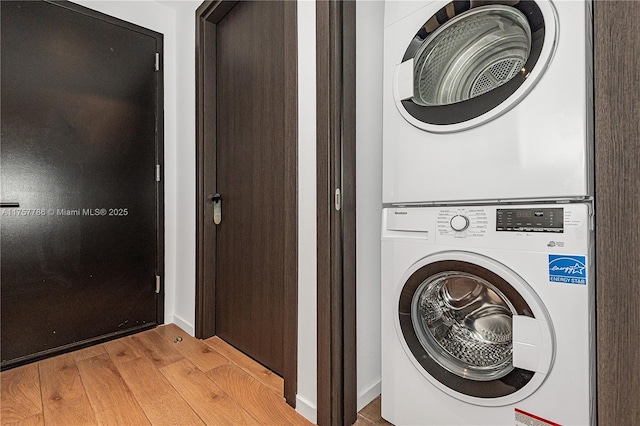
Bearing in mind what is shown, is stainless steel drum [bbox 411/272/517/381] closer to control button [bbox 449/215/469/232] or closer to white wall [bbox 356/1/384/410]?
control button [bbox 449/215/469/232]

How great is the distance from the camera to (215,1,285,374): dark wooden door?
1.59 meters

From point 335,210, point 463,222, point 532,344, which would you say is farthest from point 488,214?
point 335,210

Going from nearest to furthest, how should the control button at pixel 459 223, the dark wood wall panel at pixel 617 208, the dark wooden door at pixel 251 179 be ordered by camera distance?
the dark wood wall panel at pixel 617 208, the control button at pixel 459 223, the dark wooden door at pixel 251 179

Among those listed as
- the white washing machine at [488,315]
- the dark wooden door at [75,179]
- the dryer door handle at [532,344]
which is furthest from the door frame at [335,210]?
the dark wooden door at [75,179]

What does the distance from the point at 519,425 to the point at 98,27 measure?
2714 mm

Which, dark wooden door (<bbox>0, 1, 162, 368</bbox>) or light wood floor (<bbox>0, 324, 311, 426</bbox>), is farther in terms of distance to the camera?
dark wooden door (<bbox>0, 1, 162, 368</bbox>)

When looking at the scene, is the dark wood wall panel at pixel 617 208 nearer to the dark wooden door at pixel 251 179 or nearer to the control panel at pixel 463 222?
the control panel at pixel 463 222

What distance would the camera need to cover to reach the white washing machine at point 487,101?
0.80 meters

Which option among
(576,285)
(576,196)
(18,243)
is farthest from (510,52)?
(18,243)

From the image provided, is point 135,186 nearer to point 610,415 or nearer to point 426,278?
point 426,278

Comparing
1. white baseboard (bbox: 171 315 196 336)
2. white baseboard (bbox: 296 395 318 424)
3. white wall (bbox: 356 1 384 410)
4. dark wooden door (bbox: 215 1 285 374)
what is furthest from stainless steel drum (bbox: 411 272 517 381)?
white baseboard (bbox: 171 315 196 336)

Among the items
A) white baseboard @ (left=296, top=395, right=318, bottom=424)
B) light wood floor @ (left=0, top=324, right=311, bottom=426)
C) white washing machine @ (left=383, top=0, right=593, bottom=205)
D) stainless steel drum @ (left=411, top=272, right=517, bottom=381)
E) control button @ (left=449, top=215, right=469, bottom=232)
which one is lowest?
light wood floor @ (left=0, top=324, right=311, bottom=426)

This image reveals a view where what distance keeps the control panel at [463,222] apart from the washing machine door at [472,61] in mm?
252

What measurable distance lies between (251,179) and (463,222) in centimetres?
114
